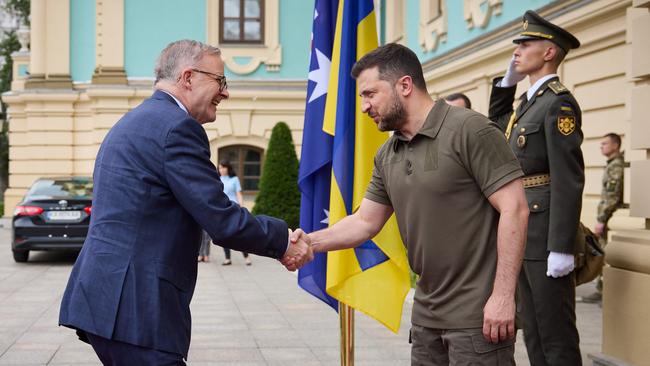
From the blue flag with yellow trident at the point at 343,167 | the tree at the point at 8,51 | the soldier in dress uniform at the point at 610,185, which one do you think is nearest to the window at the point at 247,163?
the soldier in dress uniform at the point at 610,185

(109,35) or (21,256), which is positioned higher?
(109,35)

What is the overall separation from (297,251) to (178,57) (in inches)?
41.0

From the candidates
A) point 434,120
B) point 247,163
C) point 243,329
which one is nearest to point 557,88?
point 434,120

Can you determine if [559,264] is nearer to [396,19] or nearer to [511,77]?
[511,77]

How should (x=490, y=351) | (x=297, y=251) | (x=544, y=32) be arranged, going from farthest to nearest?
(x=544, y=32)
(x=297, y=251)
(x=490, y=351)

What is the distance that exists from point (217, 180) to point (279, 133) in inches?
686

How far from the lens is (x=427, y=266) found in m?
3.58

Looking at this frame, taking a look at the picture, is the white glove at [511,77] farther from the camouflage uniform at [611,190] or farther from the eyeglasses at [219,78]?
the camouflage uniform at [611,190]

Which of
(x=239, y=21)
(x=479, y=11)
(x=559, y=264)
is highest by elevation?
(x=239, y=21)

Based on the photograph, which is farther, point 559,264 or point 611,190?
point 611,190

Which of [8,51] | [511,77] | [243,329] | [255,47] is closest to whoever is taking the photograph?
[511,77]

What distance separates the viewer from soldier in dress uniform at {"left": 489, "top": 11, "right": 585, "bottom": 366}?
4.43 meters

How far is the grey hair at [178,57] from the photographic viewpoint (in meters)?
3.56

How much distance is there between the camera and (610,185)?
397 inches
